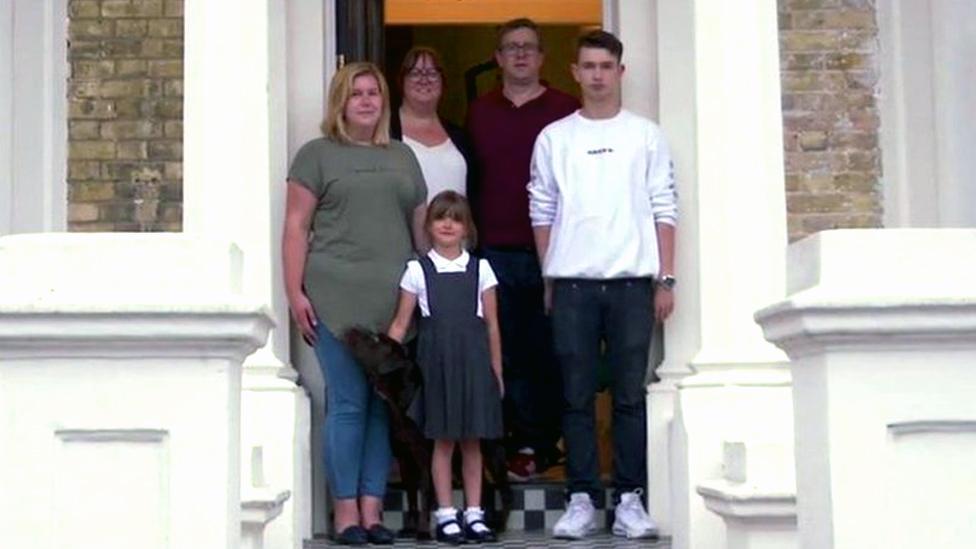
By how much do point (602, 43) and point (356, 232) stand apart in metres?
1.11

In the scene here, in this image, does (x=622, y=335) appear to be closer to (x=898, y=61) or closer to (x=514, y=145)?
(x=514, y=145)

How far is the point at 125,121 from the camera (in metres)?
8.05

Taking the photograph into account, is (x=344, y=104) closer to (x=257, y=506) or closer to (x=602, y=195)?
(x=602, y=195)

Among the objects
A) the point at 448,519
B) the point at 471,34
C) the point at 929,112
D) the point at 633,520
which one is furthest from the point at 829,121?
the point at 471,34

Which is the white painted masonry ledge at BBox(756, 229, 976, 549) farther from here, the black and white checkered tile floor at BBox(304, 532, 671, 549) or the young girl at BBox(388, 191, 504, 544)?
the young girl at BBox(388, 191, 504, 544)

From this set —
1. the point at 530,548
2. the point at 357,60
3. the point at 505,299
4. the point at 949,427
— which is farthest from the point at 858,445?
the point at 357,60

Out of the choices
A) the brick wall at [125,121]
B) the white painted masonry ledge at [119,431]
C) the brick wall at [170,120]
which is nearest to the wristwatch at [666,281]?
the brick wall at [170,120]

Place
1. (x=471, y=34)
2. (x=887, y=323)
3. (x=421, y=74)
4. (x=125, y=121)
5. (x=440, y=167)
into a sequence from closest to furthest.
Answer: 1. (x=887, y=323)
2. (x=421, y=74)
3. (x=440, y=167)
4. (x=125, y=121)
5. (x=471, y=34)

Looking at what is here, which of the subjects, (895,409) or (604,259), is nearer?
(895,409)

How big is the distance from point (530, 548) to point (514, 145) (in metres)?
1.67

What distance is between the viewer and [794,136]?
26.4ft

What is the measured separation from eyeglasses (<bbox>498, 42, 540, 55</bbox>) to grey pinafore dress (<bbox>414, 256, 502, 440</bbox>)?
1071 mm

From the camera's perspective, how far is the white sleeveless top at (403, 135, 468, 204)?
6.94m

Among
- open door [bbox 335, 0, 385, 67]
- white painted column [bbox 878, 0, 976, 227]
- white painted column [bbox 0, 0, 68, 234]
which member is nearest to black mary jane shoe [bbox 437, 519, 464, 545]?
open door [bbox 335, 0, 385, 67]
